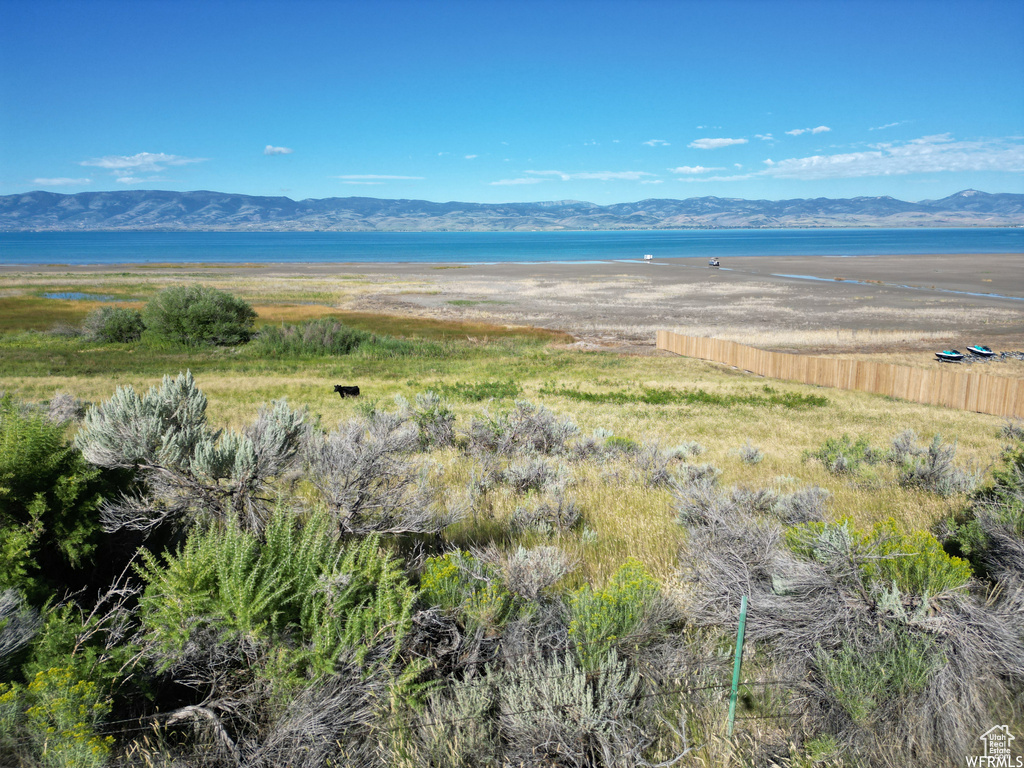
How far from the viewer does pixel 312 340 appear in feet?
88.5

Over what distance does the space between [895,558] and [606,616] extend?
5.54 feet

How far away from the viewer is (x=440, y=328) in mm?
36062

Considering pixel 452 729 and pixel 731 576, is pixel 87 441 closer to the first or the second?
pixel 452 729

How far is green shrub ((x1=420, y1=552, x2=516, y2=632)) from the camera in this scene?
11.3 feet

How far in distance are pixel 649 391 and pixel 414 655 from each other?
16750 millimetres

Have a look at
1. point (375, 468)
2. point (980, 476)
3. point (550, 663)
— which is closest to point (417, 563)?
point (375, 468)

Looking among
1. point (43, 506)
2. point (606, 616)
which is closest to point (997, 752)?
point (606, 616)

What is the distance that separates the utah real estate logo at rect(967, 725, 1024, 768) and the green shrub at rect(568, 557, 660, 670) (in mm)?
1552

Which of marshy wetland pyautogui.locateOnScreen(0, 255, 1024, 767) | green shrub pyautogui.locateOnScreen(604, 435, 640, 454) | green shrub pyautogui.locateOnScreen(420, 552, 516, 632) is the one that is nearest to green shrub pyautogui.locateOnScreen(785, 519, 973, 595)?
marshy wetland pyautogui.locateOnScreen(0, 255, 1024, 767)

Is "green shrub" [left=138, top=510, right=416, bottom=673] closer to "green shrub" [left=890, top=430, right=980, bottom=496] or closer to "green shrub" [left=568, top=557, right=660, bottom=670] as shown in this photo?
"green shrub" [left=568, top=557, right=660, bottom=670]

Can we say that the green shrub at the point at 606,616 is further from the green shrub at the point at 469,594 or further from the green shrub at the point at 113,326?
the green shrub at the point at 113,326

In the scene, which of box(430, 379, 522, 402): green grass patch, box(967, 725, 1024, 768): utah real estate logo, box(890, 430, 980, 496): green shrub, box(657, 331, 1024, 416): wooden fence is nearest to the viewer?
box(967, 725, 1024, 768): utah real estate logo

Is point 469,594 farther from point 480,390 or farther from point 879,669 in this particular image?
point 480,390

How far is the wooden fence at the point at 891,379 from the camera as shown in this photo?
1716 centimetres
